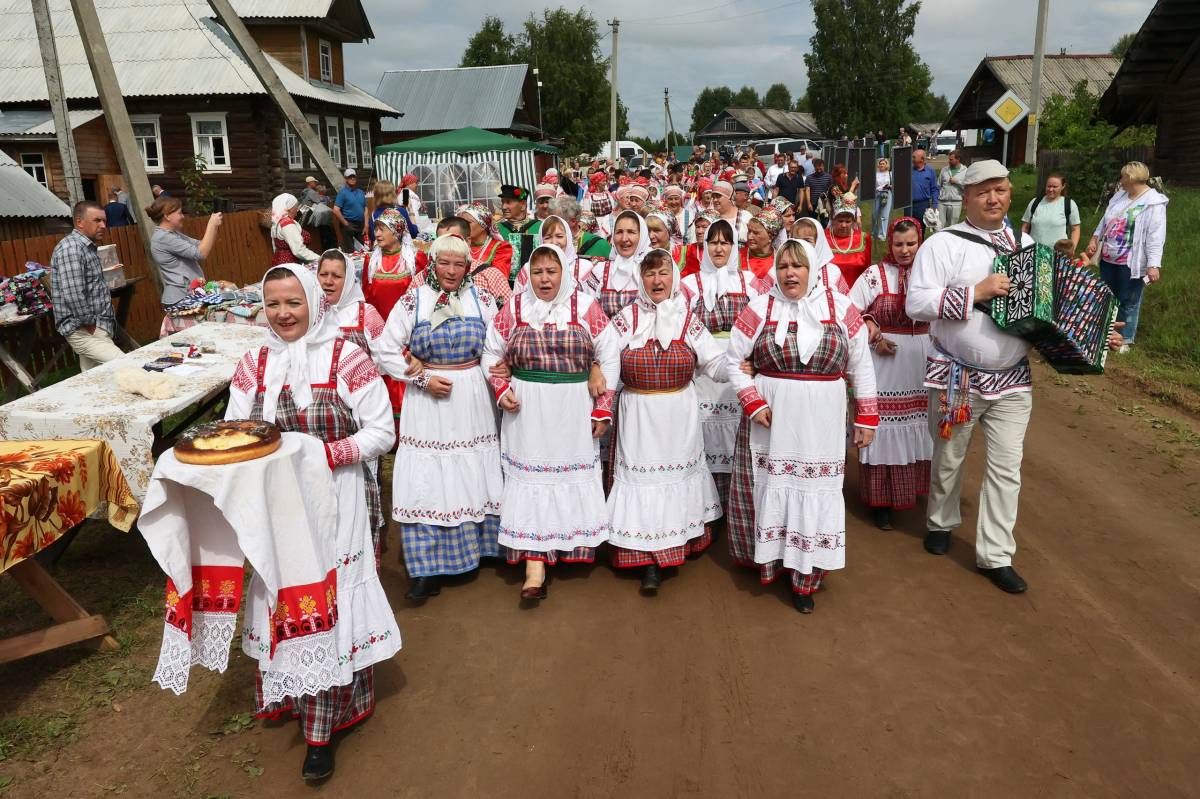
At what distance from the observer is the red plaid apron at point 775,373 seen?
15.1ft

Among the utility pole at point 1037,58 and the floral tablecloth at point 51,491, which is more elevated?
the utility pole at point 1037,58

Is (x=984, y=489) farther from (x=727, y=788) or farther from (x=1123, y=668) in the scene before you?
(x=727, y=788)

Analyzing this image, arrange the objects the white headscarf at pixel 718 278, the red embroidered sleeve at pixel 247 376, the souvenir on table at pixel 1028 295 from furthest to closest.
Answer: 1. the white headscarf at pixel 718 278
2. the souvenir on table at pixel 1028 295
3. the red embroidered sleeve at pixel 247 376

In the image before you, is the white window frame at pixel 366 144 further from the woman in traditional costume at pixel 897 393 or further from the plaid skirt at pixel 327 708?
the plaid skirt at pixel 327 708

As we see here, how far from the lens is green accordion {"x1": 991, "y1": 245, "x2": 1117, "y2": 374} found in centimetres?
446

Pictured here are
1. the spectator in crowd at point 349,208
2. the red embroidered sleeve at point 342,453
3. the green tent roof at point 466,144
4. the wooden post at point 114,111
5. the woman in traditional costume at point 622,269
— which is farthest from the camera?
the green tent roof at point 466,144

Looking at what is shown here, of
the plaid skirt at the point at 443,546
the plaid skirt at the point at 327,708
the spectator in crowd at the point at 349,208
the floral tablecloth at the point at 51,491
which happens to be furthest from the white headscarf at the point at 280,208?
the plaid skirt at the point at 327,708

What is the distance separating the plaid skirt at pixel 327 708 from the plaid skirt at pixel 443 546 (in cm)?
121

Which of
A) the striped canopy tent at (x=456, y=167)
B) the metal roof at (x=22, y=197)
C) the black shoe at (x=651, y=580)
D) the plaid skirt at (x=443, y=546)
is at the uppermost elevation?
the striped canopy tent at (x=456, y=167)

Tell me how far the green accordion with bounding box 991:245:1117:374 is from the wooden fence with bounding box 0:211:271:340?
911 centimetres

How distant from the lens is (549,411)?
482 centimetres

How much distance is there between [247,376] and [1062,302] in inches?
153

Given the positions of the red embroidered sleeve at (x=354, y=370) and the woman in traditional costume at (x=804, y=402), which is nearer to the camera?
the red embroidered sleeve at (x=354, y=370)

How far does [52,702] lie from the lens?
399 centimetres
